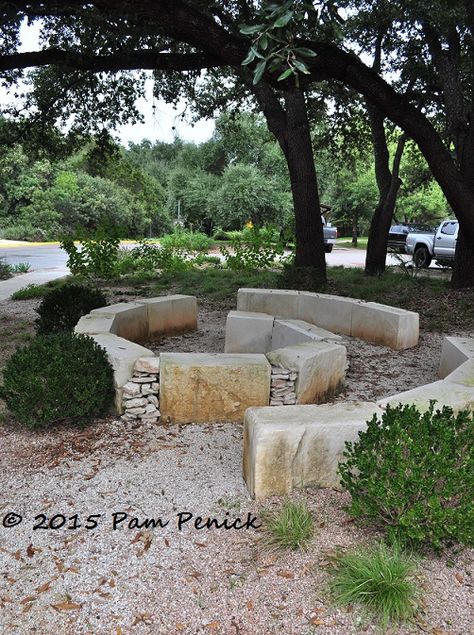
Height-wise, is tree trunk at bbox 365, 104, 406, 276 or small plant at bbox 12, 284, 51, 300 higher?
tree trunk at bbox 365, 104, 406, 276

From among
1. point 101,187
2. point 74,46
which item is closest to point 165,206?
point 101,187

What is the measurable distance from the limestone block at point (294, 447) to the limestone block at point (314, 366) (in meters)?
1.18

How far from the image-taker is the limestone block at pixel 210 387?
4160 millimetres

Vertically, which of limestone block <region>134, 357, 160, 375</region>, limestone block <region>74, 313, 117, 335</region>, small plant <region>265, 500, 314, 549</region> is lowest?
small plant <region>265, 500, 314, 549</region>

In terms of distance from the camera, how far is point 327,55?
671cm

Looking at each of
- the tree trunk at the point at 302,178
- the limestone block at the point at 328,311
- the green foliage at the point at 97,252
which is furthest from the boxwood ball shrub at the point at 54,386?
the green foliage at the point at 97,252

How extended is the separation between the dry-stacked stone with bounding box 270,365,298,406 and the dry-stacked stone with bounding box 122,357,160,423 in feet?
2.98

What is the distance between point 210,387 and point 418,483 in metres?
2.04

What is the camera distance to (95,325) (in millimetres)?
5480

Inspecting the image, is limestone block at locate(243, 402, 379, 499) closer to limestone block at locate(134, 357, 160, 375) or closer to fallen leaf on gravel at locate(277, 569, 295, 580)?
fallen leaf on gravel at locate(277, 569, 295, 580)

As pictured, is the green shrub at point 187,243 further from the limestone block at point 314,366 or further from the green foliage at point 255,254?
the limestone block at point 314,366

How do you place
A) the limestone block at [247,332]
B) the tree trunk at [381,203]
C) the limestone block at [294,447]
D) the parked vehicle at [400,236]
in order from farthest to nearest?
the parked vehicle at [400,236]
the tree trunk at [381,203]
the limestone block at [247,332]
the limestone block at [294,447]

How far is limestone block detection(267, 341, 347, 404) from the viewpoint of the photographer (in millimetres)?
4422

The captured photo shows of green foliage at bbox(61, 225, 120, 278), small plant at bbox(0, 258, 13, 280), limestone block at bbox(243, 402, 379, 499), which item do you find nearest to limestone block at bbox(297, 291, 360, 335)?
limestone block at bbox(243, 402, 379, 499)
